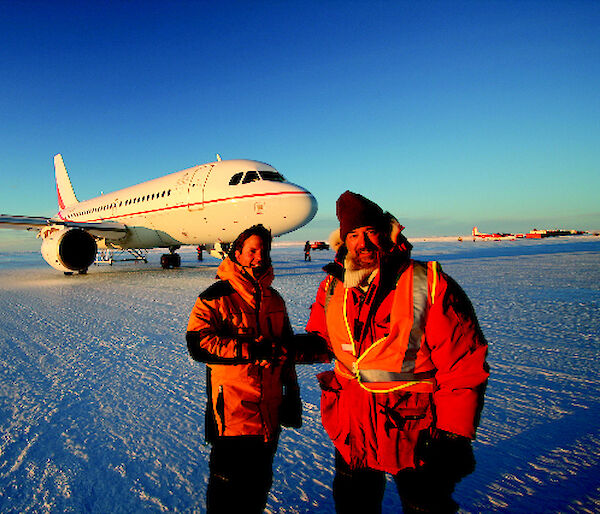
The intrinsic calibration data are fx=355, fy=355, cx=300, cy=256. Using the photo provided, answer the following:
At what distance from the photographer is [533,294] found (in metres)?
8.22

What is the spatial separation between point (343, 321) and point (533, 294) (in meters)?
8.40

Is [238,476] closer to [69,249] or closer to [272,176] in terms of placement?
[272,176]

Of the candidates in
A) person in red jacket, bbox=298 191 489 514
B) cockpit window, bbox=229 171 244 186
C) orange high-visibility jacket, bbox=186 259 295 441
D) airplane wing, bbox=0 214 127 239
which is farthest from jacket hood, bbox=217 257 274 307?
airplane wing, bbox=0 214 127 239

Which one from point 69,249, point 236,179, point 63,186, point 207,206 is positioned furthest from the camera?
point 63,186

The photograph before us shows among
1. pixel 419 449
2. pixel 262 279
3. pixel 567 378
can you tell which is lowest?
pixel 567 378

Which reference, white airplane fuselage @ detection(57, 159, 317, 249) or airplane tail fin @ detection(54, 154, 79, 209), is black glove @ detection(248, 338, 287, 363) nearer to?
white airplane fuselage @ detection(57, 159, 317, 249)

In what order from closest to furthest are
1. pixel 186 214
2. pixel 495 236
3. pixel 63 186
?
pixel 186 214
pixel 63 186
pixel 495 236

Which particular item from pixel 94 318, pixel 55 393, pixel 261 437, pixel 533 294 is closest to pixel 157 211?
pixel 94 318

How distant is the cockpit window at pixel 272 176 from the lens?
11.5 metres

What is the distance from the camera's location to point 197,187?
12562mm

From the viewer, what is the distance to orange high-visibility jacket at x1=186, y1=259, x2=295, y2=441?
1.72 m

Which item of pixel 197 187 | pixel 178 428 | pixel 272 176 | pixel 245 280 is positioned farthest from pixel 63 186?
pixel 245 280

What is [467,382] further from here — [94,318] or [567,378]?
[94,318]

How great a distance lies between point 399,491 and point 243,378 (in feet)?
2.79
